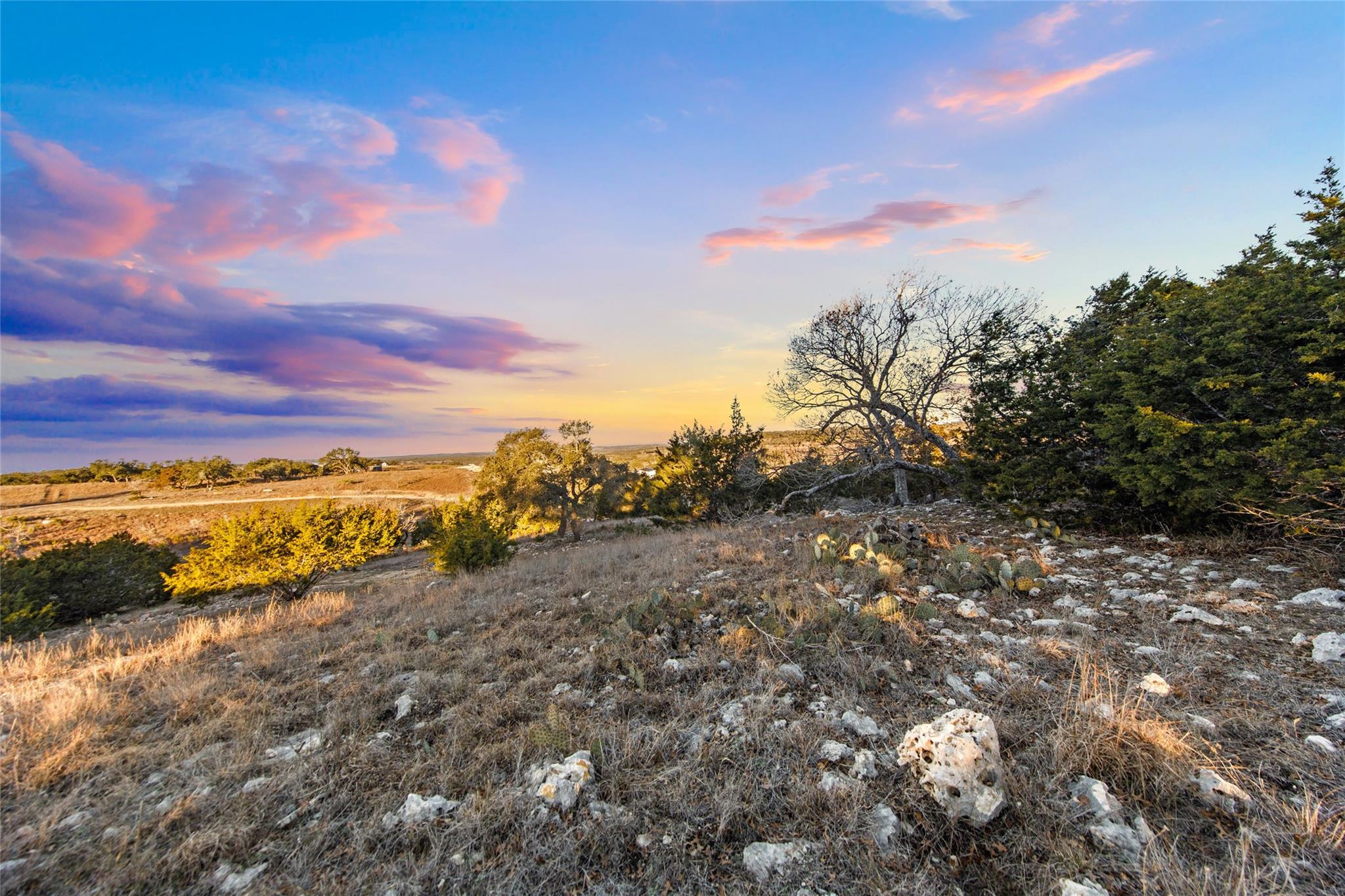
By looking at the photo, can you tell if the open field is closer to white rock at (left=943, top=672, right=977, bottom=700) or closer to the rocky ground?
the rocky ground

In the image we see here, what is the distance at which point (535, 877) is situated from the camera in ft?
6.79

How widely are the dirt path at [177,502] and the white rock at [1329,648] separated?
38.2m

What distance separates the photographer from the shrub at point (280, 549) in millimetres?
12031

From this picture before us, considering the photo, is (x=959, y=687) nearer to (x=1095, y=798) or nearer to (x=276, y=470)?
(x=1095, y=798)

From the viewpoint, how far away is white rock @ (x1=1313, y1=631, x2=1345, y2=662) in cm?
318

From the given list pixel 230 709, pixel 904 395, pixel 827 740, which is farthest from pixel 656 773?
pixel 904 395

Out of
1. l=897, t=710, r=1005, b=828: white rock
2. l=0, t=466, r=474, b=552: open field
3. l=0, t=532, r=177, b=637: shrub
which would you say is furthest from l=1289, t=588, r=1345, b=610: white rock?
l=0, t=466, r=474, b=552: open field

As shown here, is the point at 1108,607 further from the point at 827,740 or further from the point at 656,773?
the point at 656,773

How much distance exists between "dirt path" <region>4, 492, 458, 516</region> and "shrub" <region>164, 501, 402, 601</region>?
66.6 feet

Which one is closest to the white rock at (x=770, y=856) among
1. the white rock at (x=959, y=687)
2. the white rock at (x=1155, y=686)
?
the white rock at (x=959, y=687)

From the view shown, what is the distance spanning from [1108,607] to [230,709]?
25.9ft

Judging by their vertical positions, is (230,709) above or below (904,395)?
below

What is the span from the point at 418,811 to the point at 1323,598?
23.9 feet

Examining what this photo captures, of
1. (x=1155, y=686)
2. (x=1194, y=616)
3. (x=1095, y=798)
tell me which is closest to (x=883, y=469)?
(x=1194, y=616)
